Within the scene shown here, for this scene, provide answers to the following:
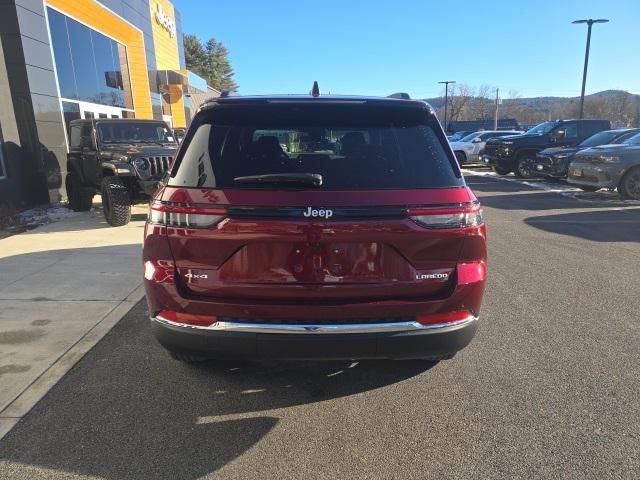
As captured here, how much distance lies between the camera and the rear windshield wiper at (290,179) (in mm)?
2359

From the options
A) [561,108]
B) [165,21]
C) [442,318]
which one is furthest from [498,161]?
[561,108]

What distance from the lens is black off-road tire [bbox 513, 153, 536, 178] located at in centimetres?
1635

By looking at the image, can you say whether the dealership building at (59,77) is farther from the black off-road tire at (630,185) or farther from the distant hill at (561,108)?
the distant hill at (561,108)

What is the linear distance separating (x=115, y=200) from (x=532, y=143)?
14.1 metres

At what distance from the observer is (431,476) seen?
2.30 metres

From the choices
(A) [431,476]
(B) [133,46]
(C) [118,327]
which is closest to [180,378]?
(C) [118,327]

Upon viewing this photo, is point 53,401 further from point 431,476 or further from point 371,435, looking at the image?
point 431,476

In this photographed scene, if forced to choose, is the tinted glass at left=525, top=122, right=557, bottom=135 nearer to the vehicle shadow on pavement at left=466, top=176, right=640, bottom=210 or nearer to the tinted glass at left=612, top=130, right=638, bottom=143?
the vehicle shadow on pavement at left=466, top=176, right=640, bottom=210

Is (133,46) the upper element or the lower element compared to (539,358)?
upper

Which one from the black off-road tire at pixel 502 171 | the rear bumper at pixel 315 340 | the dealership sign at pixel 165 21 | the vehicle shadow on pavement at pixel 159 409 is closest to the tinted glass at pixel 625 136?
the black off-road tire at pixel 502 171

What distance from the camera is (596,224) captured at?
28.0ft

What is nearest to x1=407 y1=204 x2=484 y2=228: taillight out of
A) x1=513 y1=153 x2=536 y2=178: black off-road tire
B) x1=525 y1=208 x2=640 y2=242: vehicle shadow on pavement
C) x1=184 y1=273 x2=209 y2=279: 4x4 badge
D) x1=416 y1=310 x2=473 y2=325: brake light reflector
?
x1=416 y1=310 x2=473 y2=325: brake light reflector

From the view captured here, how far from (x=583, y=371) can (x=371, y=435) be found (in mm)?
1709

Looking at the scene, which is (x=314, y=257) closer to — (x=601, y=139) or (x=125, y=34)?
(x=601, y=139)
